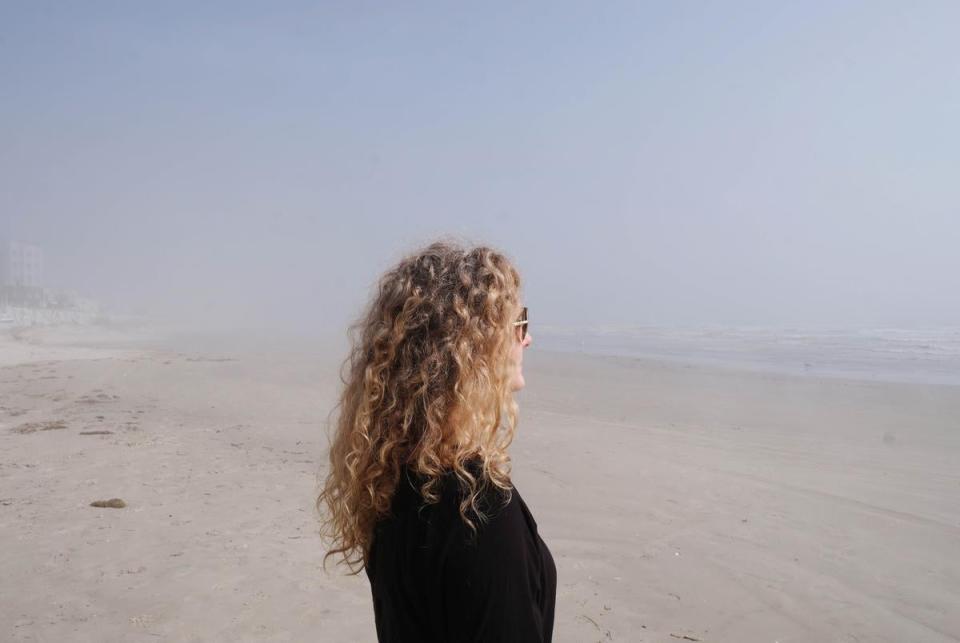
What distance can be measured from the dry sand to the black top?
9.31 ft

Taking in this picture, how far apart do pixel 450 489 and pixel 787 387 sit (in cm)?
1716

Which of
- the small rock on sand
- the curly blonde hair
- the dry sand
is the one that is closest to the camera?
the curly blonde hair

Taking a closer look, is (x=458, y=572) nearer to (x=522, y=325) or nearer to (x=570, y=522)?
(x=522, y=325)

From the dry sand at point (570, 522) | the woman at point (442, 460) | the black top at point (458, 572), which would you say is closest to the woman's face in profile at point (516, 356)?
the woman at point (442, 460)

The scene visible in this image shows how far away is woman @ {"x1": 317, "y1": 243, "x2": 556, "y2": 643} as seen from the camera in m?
1.36

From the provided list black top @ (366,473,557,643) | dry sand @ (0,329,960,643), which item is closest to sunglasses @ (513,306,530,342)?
black top @ (366,473,557,643)

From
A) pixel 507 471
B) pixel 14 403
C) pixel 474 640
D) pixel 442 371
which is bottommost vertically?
pixel 14 403

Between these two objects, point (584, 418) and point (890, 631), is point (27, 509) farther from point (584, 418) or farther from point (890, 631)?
point (584, 418)

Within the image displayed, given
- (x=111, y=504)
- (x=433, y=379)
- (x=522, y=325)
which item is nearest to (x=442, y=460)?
(x=433, y=379)

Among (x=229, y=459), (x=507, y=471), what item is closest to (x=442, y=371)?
(x=507, y=471)

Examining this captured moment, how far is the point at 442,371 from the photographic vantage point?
160cm

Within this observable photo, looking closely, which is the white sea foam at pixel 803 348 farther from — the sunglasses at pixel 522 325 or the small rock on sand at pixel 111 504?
the sunglasses at pixel 522 325

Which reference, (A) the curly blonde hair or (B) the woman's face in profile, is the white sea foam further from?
(A) the curly blonde hair

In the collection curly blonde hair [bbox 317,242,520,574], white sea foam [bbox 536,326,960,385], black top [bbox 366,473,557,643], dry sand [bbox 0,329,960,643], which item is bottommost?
white sea foam [bbox 536,326,960,385]
